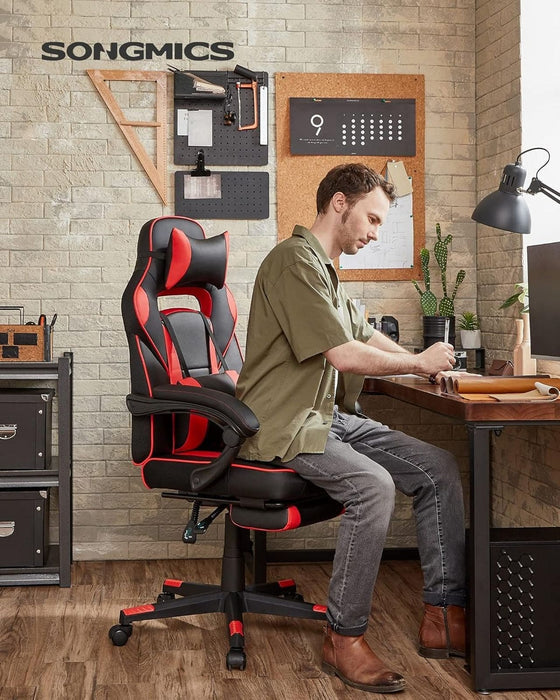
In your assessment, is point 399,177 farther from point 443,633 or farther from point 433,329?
point 443,633

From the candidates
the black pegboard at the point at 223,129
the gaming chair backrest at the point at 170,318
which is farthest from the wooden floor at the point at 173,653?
the black pegboard at the point at 223,129

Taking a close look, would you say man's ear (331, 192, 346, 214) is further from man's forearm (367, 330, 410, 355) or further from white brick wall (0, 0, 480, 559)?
white brick wall (0, 0, 480, 559)

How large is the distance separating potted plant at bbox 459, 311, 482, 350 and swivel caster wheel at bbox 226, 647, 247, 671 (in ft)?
5.81

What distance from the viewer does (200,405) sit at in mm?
2791

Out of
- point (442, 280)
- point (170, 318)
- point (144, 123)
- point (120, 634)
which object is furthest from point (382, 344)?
point (144, 123)

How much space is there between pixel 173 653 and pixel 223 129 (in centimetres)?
221

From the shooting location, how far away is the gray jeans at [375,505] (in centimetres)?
266

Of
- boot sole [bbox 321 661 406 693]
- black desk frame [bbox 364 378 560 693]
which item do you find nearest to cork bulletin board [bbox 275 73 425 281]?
black desk frame [bbox 364 378 560 693]

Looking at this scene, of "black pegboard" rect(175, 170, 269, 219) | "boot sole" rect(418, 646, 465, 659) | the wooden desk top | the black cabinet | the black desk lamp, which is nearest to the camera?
the wooden desk top

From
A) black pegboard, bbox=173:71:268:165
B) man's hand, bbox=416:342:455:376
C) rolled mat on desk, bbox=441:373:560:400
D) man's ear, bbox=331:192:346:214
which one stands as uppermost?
black pegboard, bbox=173:71:268:165

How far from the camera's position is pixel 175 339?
3.09 metres

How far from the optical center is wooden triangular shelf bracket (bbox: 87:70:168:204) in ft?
13.0

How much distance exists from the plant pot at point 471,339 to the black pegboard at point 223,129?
1146mm

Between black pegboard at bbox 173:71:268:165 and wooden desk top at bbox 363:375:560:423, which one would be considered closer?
wooden desk top at bbox 363:375:560:423
